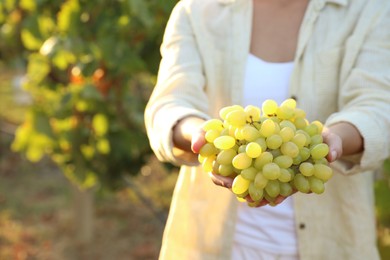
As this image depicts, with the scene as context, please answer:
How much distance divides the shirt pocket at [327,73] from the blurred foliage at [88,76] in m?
1.15

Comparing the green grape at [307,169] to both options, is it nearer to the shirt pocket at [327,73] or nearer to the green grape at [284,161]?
the green grape at [284,161]

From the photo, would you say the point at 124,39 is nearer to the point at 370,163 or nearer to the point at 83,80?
the point at 83,80

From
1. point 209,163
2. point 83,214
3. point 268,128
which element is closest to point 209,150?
point 209,163

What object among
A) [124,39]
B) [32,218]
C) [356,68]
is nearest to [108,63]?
[124,39]

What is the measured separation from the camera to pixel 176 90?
168 cm

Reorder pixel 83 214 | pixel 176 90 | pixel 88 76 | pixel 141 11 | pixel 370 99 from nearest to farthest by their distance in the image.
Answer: pixel 370 99 < pixel 176 90 < pixel 141 11 < pixel 88 76 < pixel 83 214

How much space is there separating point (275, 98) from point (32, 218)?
3.01m

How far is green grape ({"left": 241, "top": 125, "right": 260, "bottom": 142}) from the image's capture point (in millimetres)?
1312

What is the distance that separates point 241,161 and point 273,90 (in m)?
0.42

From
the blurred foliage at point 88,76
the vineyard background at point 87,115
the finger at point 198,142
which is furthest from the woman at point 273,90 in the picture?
the blurred foliage at point 88,76

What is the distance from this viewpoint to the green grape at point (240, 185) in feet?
4.33

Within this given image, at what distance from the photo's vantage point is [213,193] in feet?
5.76

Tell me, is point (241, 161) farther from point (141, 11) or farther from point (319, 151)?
point (141, 11)

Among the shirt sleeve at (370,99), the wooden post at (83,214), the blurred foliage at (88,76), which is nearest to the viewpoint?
the shirt sleeve at (370,99)
